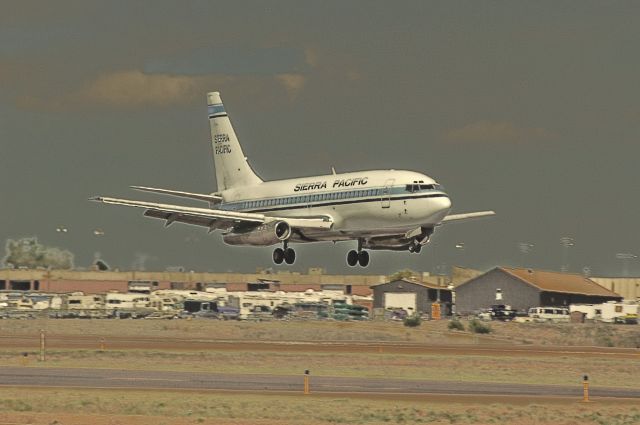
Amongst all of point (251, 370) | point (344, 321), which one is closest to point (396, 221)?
point (251, 370)

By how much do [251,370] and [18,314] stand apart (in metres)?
81.1

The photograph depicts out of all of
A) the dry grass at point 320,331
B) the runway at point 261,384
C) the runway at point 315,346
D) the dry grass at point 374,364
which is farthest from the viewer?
the dry grass at point 320,331

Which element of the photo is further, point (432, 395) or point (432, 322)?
point (432, 322)

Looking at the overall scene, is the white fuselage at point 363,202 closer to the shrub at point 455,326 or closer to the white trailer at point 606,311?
the shrub at point 455,326

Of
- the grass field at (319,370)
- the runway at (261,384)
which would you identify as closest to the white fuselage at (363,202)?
the runway at (261,384)

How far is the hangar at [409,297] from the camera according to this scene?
19062 centimetres

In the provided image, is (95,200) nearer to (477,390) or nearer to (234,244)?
(234,244)


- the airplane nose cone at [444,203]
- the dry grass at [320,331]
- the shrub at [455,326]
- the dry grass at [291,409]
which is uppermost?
the airplane nose cone at [444,203]

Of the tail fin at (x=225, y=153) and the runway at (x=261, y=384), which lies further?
the tail fin at (x=225, y=153)

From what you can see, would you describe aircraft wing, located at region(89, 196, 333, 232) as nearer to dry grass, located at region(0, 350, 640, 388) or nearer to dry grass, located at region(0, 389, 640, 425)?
dry grass, located at region(0, 350, 640, 388)

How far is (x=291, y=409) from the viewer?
63.9 m

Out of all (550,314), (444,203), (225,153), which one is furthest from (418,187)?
(550,314)

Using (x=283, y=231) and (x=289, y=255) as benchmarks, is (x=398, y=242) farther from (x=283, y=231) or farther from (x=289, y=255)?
(x=283, y=231)

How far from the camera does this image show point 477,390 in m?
76.1
